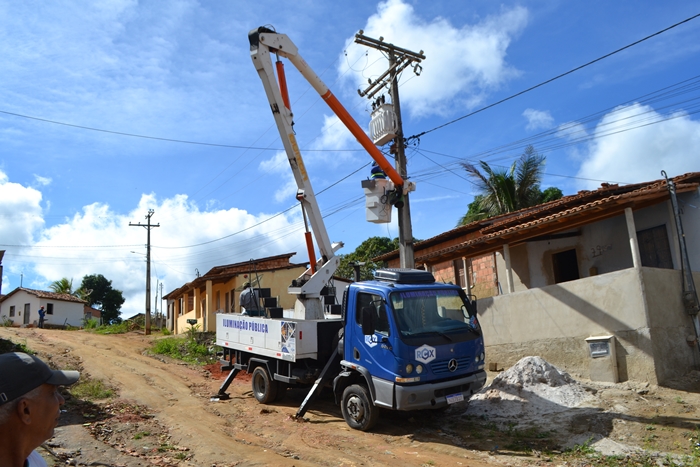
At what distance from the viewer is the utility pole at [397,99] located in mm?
12867

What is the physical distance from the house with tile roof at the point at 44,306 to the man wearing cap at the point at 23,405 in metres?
42.7

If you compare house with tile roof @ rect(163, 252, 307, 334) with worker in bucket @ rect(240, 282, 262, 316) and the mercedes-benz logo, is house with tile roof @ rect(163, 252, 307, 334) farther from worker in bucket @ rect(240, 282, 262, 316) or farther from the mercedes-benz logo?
the mercedes-benz logo

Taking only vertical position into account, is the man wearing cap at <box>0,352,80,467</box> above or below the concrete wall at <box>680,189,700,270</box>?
below

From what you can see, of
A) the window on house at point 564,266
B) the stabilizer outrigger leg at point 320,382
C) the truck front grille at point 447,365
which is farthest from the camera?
the window on house at point 564,266

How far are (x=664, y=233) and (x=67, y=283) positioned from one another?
5284 centimetres

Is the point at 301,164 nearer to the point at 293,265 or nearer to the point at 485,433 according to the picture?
the point at 485,433

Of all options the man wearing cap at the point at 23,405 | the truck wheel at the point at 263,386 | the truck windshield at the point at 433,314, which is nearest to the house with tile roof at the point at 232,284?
the truck wheel at the point at 263,386

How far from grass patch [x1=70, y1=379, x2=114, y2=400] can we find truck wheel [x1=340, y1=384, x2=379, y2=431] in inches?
250

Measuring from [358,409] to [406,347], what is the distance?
60.6 inches

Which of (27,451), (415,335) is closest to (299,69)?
(415,335)

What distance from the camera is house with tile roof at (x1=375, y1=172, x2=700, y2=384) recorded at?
1043cm

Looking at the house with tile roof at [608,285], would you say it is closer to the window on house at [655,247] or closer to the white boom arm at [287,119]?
the window on house at [655,247]

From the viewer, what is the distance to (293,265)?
28.8 meters

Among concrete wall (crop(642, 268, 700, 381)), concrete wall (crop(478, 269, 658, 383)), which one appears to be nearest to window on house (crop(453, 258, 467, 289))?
concrete wall (crop(478, 269, 658, 383))
